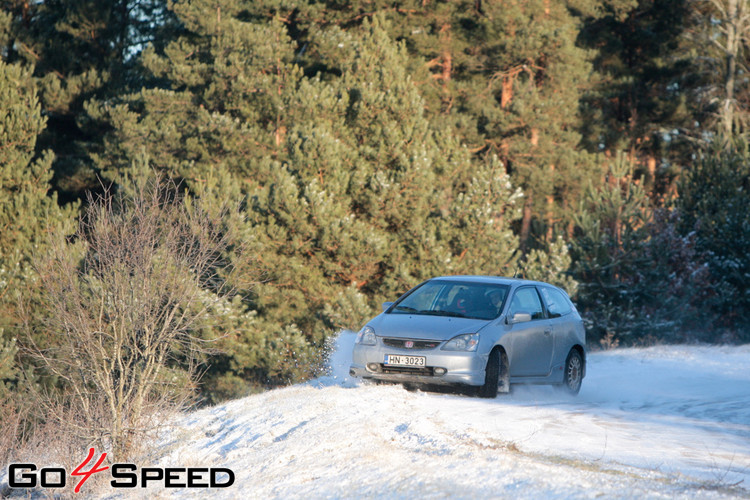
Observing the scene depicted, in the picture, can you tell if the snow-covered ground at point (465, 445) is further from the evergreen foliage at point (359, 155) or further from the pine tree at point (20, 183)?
the pine tree at point (20, 183)

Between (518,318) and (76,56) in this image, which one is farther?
(76,56)

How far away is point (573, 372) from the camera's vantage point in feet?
41.4

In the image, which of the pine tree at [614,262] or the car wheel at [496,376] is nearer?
the car wheel at [496,376]

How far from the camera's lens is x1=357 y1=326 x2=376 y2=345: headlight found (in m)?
10.9

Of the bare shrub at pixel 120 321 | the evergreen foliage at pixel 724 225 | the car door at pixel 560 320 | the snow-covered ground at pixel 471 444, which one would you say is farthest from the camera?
the evergreen foliage at pixel 724 225

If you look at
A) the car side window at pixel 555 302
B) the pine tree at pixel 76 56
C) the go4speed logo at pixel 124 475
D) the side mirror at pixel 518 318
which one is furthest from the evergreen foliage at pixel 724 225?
the go4speed logo at pixel 124 475

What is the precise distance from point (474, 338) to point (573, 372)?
111 inches

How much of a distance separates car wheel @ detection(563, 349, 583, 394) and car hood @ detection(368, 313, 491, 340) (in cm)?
→ 218

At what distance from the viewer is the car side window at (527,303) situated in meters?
11.5

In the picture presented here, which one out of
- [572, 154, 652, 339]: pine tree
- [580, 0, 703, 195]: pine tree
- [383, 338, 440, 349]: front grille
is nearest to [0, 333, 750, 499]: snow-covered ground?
[383, 338, 440, 349]: front grille

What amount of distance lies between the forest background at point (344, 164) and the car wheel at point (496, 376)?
7.44m

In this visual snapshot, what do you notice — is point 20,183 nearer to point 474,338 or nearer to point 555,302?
point 555,302

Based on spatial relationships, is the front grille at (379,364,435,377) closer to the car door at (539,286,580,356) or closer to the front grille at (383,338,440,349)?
the front grille at (383,338,440,349)

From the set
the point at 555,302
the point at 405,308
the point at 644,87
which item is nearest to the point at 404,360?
the point at 405,308
